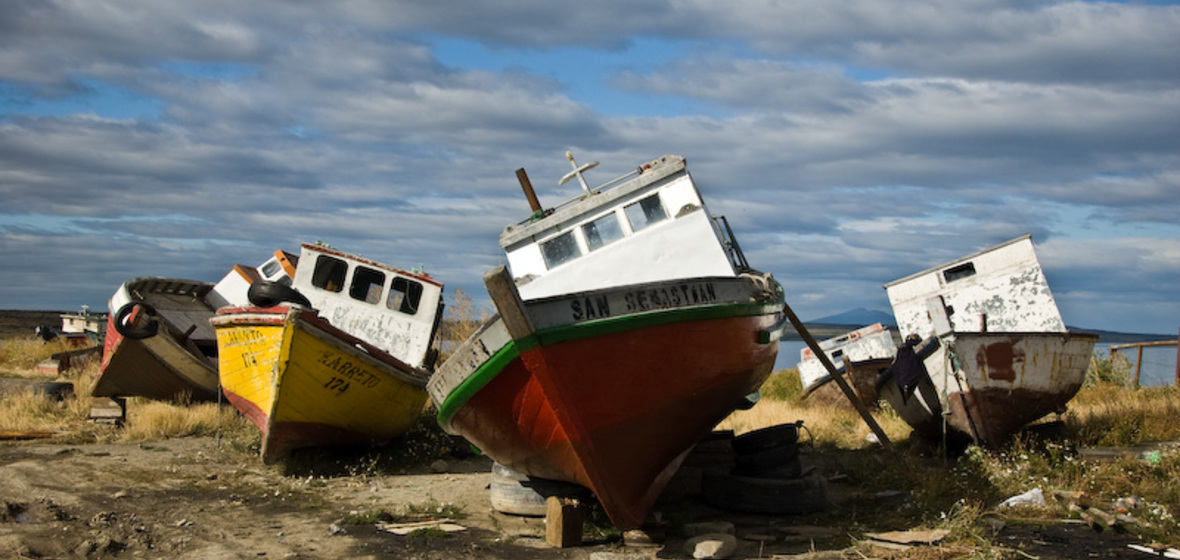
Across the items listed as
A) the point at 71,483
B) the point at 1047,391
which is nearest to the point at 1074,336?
the point at 1047,391

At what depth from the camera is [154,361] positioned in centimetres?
1588

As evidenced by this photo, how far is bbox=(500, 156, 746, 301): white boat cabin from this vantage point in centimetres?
1123

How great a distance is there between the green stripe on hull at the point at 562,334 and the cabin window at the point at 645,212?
2600 mm

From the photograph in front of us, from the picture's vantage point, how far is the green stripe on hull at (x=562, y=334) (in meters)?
7.88

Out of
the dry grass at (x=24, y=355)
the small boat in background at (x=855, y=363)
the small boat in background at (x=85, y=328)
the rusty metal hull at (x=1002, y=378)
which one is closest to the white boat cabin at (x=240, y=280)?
the dry grass at (x=24, y=355)

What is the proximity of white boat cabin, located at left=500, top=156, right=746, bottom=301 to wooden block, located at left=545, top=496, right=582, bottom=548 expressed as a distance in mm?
3098

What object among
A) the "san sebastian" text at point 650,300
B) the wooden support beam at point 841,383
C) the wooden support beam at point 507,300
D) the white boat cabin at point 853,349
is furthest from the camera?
the white boat cabin at point 853,349

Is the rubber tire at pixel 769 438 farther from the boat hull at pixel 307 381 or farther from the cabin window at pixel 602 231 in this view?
the boat hull at pixel 307 381

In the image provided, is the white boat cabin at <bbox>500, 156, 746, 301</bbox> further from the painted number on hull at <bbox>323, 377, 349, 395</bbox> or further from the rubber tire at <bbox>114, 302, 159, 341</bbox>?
the rubber tire at <bbox>114, 302, 159, 341</bbox>

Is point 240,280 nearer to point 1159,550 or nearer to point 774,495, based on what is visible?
point 774,495

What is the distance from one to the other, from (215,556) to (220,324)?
206 inches

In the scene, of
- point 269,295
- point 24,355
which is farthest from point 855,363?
point 24,355

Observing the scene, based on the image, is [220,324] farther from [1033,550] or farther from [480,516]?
[1033,550]

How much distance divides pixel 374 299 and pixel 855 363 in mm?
8355
